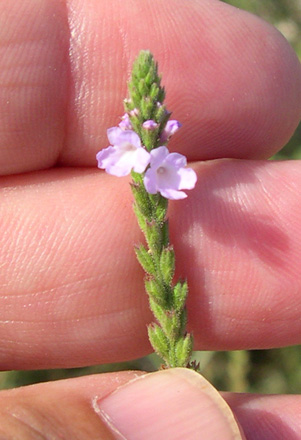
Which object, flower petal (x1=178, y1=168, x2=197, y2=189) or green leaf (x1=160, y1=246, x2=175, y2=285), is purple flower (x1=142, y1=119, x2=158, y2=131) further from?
green leaf (x1=160, y1=246, x2=175, y2=285)

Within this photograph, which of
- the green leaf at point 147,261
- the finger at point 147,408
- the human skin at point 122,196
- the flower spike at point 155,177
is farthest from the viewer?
the human skin at point 122,196

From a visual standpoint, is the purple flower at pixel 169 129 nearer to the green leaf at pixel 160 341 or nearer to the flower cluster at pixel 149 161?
the flower cluster at pixel 149 161

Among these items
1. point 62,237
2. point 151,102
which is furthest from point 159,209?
point 62,237

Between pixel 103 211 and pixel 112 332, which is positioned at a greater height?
pixel 103 211

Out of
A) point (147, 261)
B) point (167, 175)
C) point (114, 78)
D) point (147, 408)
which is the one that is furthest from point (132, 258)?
point (114, 78)

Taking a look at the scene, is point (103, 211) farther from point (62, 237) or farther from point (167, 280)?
point (167, 280)

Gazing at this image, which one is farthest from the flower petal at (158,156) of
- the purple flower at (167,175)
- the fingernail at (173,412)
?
the fingernail at (173,412)
